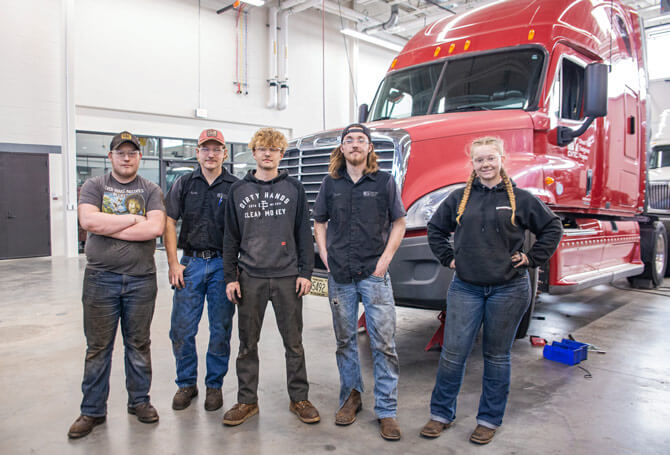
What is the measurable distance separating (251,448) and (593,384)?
8.29 ft

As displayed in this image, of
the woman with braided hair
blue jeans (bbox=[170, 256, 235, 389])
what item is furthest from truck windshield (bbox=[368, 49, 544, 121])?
blue jeans (bbox=[170, 256, 235, 389])

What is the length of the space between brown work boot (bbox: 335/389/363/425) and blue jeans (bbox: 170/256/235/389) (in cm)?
82

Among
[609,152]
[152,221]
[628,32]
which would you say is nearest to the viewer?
[152,221]

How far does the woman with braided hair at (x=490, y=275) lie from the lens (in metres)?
2.87

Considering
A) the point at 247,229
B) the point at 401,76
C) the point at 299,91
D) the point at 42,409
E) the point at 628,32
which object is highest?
the point at 299,91

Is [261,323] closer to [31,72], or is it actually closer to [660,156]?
[660,156]

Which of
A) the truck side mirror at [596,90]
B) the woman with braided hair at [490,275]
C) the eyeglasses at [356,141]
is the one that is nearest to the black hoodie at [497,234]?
the woman with braided hair at [490,275]

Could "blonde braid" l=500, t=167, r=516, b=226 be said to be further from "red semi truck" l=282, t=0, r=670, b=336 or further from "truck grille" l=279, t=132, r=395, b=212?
"truck grille" l=279, t=132, r=395, b=212

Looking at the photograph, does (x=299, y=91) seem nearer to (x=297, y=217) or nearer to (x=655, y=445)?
(x=297, y=217)

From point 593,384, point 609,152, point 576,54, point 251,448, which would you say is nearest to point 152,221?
point 251,448

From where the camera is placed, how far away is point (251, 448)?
2.81 meters

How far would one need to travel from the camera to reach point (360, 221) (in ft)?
10.2

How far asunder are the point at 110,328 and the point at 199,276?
60cm

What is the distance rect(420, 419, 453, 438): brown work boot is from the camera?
294cm
